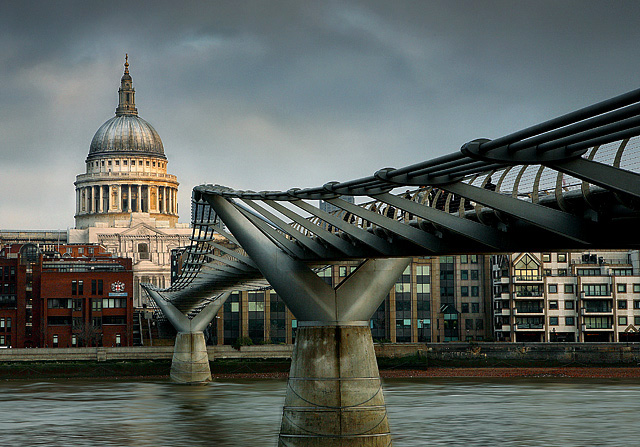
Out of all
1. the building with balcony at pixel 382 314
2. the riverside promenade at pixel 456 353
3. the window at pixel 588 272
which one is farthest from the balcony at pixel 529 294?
the riverside promenade at pixel 456 353

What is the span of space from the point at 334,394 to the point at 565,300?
258 feet

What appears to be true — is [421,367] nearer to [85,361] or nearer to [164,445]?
[85,361]

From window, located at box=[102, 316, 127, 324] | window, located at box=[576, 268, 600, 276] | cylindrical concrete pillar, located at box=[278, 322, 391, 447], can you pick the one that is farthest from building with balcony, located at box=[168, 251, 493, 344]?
cylindrical concrete pillar, located at box=[278, 322, 391, 447]

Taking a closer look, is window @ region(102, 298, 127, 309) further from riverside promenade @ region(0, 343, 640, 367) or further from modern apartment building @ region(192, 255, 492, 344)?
riverside promenade @ region(0, 343, 640, 367)

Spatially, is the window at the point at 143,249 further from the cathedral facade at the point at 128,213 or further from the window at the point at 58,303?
the window at the point at 58,303

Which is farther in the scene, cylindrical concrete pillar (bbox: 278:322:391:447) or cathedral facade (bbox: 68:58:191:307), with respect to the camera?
cathedral facade (bbox: 68:58:191:307)

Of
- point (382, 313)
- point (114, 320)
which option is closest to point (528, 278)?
point (382, 313)

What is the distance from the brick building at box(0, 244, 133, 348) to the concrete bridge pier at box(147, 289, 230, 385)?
73.1 ft

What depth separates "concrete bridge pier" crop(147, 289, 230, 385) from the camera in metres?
76.1

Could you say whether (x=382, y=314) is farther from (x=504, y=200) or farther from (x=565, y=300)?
(x=504, y=200)

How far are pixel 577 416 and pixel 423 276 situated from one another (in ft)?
181

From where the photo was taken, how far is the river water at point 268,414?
39.6m

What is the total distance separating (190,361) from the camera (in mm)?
76938

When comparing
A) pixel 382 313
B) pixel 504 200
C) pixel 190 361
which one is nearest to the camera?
pixel 504 200
